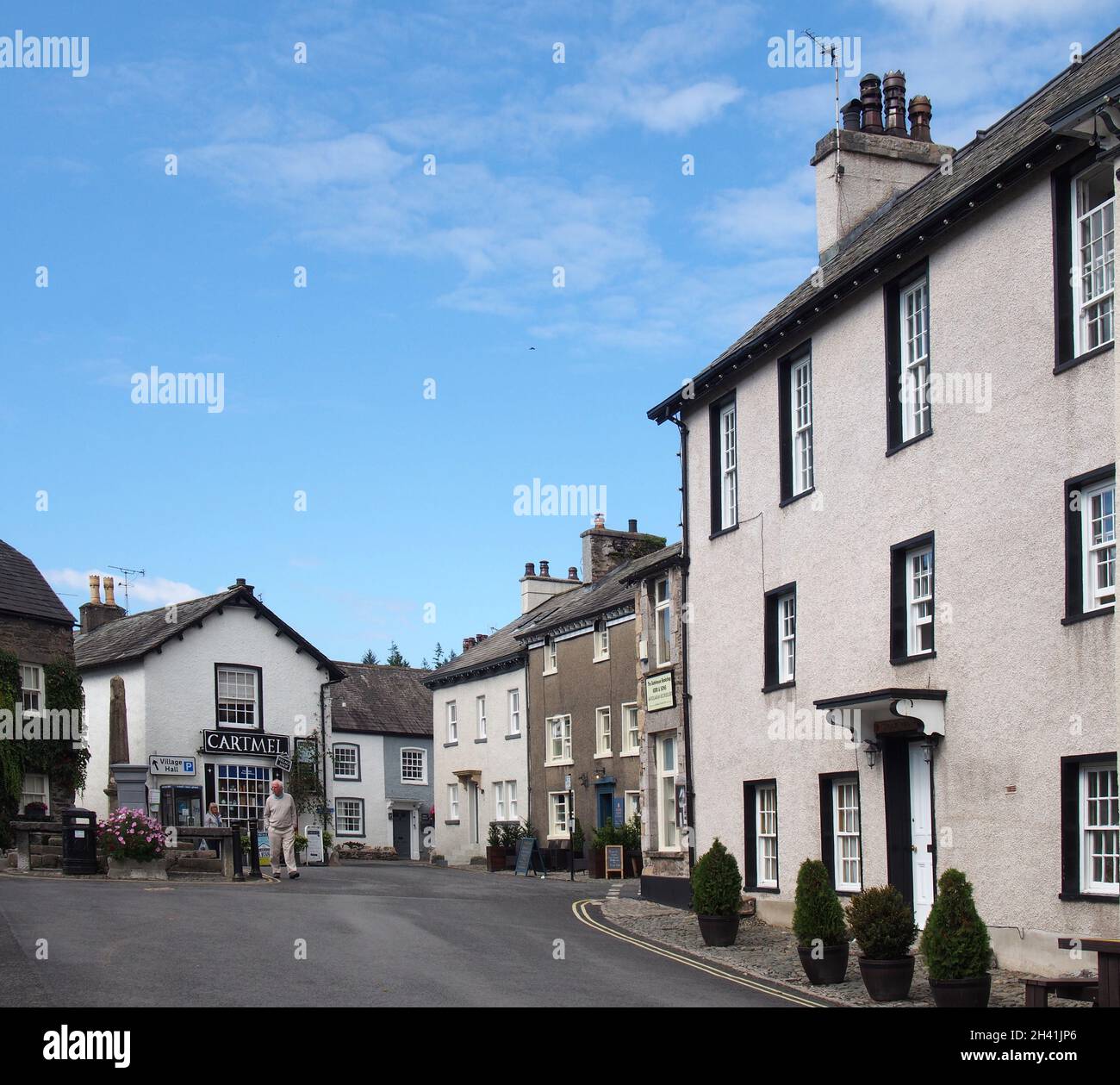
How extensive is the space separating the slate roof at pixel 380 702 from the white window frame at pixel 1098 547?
40.3m

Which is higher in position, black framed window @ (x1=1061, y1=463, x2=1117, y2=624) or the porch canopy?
black framed window @ (x1=1061, y1=463, x2=1117, y2=624)

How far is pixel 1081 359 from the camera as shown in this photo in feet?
50.4

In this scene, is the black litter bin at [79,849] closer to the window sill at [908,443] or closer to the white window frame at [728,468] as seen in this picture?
the white window frame at [728,468]

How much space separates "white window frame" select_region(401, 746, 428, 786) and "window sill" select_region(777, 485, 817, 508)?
35707 millimetres

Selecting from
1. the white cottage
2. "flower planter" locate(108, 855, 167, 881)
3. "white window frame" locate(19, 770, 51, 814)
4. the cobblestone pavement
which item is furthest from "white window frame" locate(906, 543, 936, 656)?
the white cottage

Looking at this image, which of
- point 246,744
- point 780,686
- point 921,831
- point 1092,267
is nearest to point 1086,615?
point 1092,267

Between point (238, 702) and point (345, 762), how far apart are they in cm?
1151

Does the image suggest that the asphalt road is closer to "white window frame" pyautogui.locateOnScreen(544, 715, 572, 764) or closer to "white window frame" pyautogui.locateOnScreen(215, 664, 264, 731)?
"white window frame" pyautogui.locateOnScreen(544, 715, 572, 764)

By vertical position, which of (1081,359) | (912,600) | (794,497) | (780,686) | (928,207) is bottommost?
Answer: (780,686)

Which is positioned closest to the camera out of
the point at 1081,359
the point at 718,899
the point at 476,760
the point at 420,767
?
the point at 1081,359

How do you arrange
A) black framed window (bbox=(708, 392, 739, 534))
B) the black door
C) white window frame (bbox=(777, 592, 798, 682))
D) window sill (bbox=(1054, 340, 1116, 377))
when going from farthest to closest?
1. the black door
2. black framed window (bbox=(708, 392, 739, 534))
3. white window frame (bbox=(777, 592, 798, 682))
4. window sill (bbox=(1054, 340, 1116, 377))

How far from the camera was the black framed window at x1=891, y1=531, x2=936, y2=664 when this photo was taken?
18453 mm

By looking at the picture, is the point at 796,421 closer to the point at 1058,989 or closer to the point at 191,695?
the point at 1058,989

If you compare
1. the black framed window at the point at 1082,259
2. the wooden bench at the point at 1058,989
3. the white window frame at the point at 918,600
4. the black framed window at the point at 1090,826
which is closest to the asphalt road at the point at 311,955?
the wooden bench at the point at 1058,989
